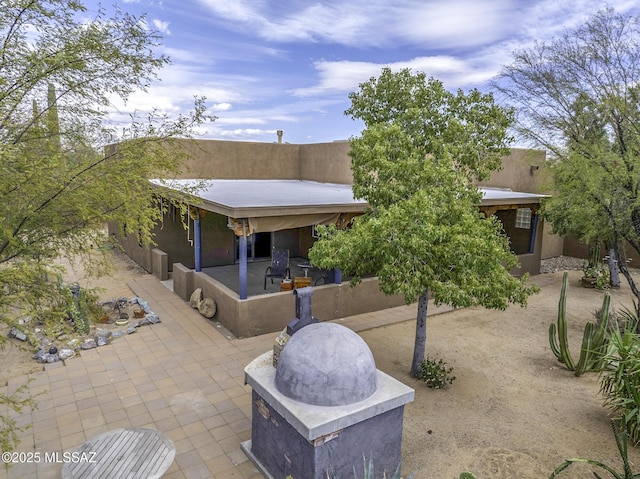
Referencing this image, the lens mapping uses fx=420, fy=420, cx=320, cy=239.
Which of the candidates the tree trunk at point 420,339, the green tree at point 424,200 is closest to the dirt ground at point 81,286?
the green tree at point 424,200

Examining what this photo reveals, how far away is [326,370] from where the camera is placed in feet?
13.4

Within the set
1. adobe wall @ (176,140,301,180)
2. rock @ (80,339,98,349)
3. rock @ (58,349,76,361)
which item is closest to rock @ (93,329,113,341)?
rock @ (80,339,98,349)

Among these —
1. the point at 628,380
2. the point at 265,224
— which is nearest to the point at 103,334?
the point at 265,224

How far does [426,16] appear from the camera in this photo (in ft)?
30.1

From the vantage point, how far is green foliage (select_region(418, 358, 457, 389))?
6539 millimetres

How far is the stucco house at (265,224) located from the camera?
27.2ft

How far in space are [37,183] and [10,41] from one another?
1.30 m

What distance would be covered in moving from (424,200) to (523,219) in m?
12.1

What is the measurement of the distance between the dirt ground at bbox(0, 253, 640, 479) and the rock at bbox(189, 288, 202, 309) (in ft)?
8.72

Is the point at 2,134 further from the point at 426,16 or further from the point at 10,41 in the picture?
the point at 426,16

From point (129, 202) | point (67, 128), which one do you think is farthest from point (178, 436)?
point (67, 128)

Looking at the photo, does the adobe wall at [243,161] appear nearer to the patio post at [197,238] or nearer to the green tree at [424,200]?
the patio post at [197,238]

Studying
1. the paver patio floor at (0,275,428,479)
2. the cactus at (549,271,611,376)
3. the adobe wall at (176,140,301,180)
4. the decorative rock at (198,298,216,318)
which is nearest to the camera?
the paver patio floor at (0,275,428,479)

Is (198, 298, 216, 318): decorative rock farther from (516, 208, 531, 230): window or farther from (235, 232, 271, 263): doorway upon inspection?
(516, 208, 531, 230): window
